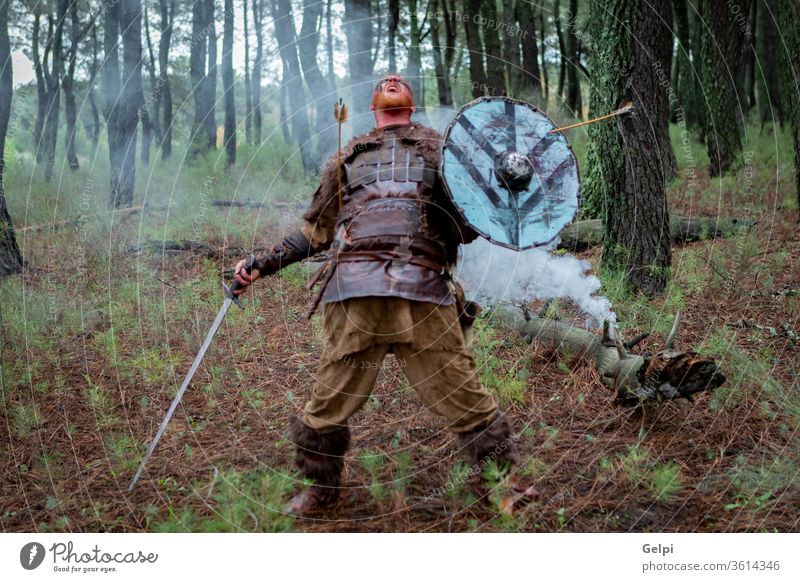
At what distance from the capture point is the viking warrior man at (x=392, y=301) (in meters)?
2.95

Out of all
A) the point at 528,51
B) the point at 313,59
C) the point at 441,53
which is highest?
the point at 441,53

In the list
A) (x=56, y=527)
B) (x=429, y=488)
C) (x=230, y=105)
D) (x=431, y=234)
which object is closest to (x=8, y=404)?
(x=56, y=527)

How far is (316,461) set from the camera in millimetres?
3129

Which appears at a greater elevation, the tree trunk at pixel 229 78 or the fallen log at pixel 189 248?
the tree trunk at pixel 229 78

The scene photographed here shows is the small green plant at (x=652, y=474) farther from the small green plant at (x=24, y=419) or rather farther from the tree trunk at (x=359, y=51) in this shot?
the tree trunk at (x=359, y=51)

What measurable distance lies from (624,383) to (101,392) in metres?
3.07

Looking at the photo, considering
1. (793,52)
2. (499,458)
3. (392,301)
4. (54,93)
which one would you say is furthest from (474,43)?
(54,93)

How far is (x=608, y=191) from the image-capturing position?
17.4 feet

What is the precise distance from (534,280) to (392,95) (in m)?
3.03

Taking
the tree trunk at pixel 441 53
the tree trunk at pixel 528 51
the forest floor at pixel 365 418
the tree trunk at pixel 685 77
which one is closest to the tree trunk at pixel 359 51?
the tree trunk at pixel 441 53

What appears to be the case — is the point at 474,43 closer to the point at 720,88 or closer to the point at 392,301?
the point at 720,88

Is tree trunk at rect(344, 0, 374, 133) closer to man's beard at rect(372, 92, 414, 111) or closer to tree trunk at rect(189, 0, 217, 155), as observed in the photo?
tree trunk at rect(189, 0, 217, 155)

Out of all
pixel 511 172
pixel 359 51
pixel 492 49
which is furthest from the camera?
pixel 492 49

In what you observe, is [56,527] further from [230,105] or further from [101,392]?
[230,105]
